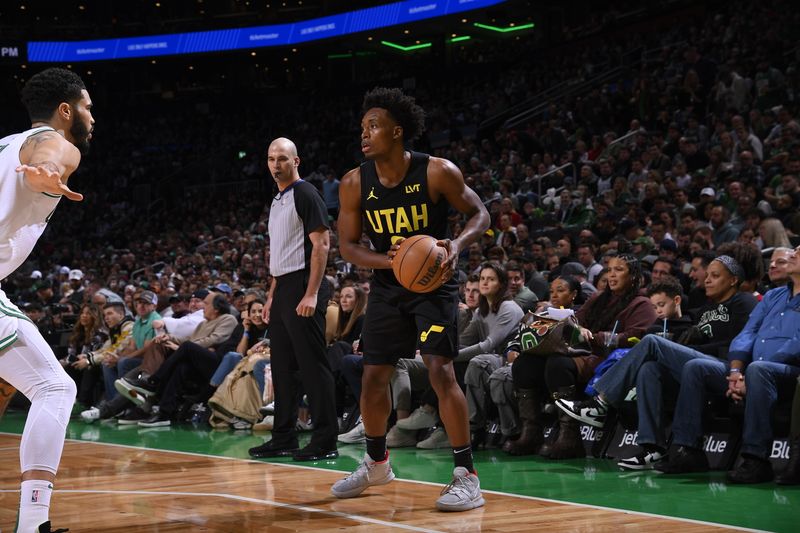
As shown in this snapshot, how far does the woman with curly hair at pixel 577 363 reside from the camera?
6.16 m

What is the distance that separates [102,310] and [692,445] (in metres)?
7.49

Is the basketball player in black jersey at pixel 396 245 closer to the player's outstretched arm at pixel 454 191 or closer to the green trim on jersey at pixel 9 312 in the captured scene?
the player's outstretched arm at pixel 454 191

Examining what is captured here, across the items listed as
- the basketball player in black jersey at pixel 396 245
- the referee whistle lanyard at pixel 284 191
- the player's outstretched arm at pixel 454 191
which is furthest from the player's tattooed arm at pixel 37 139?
the referee whistle lanyard at pixel 284 191

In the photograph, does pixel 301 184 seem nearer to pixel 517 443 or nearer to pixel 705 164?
pixel 517 443

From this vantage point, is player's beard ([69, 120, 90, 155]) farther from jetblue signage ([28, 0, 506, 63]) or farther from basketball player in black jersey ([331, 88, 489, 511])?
jetblue signage ([28, 0, 506, 63])

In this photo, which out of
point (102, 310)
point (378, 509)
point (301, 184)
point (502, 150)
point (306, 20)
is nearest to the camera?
point (378, 509)

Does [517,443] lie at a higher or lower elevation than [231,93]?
lower

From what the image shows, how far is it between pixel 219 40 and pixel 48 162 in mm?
27314

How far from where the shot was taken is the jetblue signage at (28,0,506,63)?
85.2 ft

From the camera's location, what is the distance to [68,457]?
20.8 ft

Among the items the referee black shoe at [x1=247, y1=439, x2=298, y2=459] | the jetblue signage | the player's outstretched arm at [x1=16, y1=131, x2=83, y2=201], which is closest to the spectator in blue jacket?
the referee black shoe at [x1=247, y1=439, x2=298, y2=459]

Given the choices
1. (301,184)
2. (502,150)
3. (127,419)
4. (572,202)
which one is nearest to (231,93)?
(502,150)

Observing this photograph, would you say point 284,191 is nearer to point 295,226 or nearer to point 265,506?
point 295,226

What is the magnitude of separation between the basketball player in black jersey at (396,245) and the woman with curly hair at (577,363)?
1.85 meters
